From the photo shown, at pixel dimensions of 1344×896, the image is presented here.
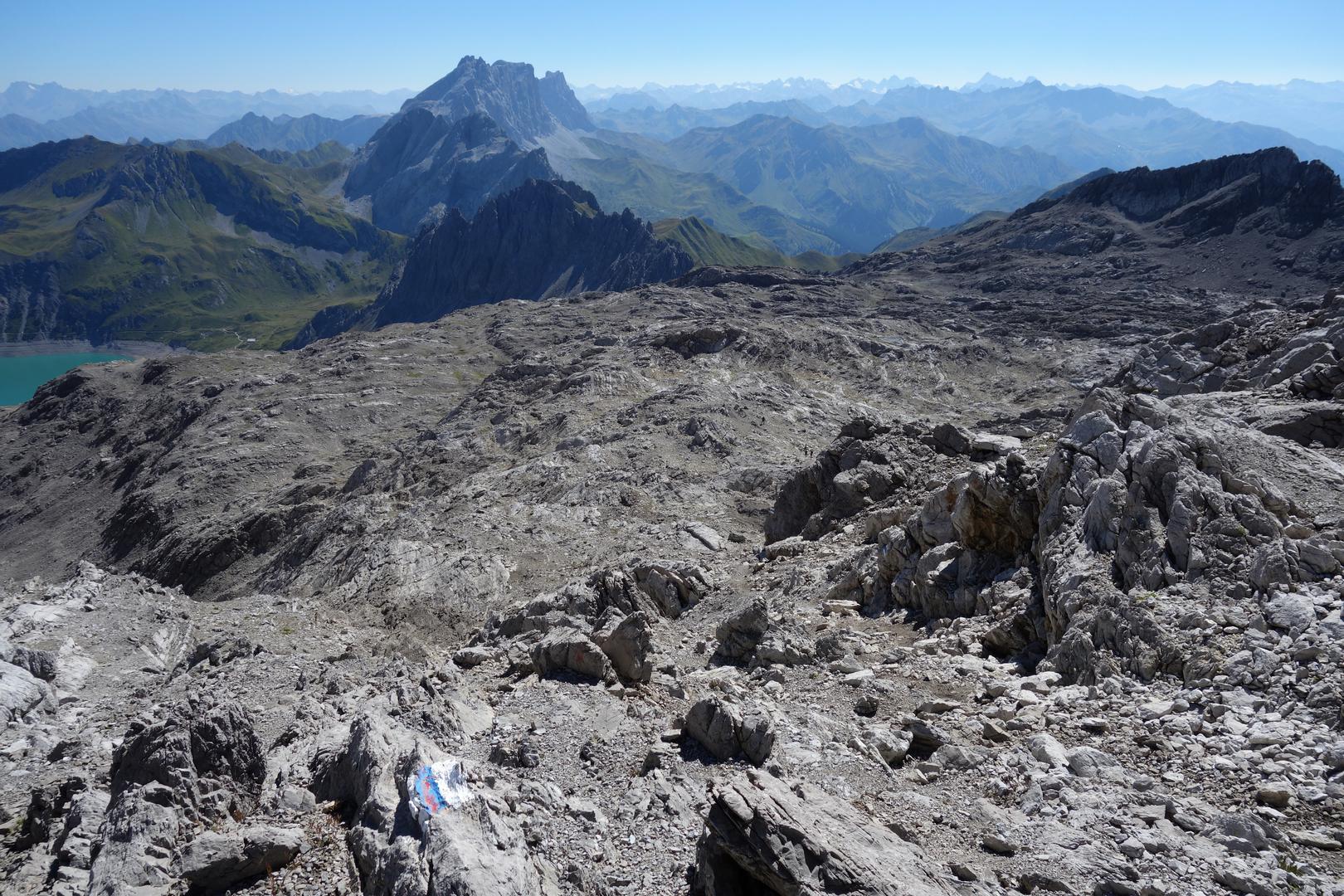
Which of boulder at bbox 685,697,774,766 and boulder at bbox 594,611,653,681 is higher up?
boulder at bbox 685,697,774,766

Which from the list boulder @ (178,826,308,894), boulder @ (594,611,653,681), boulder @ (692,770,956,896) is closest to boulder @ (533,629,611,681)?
boulder @ (594,611,653,681)

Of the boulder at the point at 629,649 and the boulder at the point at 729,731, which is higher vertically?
the boulder at the point at 729,731

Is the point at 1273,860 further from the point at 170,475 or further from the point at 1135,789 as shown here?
the point at 170,475

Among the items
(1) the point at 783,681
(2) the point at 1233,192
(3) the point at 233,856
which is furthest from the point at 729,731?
(2) the point at 1233,192

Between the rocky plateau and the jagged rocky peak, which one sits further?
the jagged rocky peak

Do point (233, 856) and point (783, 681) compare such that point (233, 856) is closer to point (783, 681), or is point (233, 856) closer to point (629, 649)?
point (629, 649)

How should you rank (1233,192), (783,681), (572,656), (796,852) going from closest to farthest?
(796,852) < (783,681) < (572,656) < (1233,192)

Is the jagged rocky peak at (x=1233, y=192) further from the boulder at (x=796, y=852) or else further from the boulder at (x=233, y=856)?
the boulder at (x=233, y=856)

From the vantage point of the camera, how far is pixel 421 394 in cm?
10612

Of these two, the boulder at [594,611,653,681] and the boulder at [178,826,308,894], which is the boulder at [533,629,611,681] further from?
the boulder at [178,826,308,894]

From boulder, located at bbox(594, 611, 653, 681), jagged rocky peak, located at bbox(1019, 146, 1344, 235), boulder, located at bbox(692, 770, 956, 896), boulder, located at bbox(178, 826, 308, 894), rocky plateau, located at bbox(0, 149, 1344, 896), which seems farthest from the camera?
jagged rocky peak, located at bbox(1019, 146, 1344, 235)

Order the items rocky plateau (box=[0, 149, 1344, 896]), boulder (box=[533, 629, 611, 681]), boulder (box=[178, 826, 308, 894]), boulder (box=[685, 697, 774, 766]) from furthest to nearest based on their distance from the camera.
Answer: boulder (box=[533, 629, 611, 681])
boulder (box=[685, 697, 774, 766])
rocky plateau (box=[0, 149, 1344, 896])
boulder (box=[178, 826, 308, 894])

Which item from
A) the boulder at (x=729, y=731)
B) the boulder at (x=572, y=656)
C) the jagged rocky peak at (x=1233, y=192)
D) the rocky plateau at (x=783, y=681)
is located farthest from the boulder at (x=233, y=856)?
the jagged rocky peak at (x=1233, y=192)

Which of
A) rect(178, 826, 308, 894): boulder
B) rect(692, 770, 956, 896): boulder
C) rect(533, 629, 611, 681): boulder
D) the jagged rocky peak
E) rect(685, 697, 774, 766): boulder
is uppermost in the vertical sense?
the jagged rocky peak
